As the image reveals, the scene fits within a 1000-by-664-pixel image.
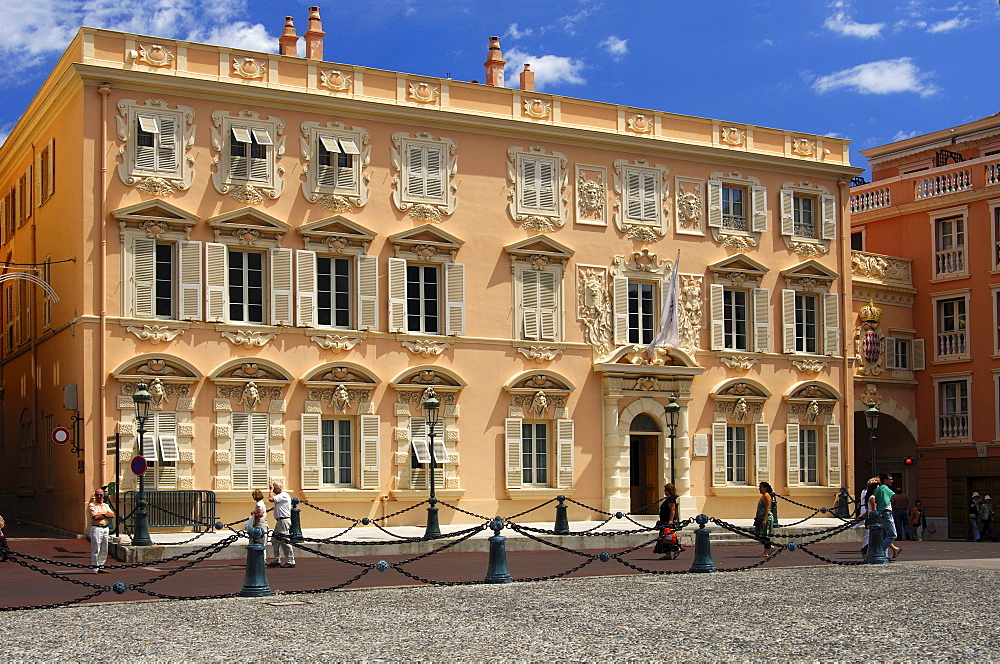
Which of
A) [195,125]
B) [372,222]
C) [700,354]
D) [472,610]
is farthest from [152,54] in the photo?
[472,610]

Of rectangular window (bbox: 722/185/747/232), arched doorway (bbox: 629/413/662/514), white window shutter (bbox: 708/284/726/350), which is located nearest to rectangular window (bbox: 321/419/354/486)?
arched doorway (bbox: 629/413/662/514)

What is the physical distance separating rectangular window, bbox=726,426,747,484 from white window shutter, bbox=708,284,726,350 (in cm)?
233

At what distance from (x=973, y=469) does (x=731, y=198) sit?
38.2 feet

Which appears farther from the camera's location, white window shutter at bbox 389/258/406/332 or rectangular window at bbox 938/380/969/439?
rectangular window at bbox 938/380/969/439

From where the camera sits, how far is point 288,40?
113 feet

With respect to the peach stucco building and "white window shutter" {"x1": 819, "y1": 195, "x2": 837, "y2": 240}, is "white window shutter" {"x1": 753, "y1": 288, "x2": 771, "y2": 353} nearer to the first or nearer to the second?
the peach stucco building

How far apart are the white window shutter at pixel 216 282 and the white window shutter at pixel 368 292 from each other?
316 cm

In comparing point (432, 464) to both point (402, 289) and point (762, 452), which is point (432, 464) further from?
point (762, 452)

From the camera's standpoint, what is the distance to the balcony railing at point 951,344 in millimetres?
42281

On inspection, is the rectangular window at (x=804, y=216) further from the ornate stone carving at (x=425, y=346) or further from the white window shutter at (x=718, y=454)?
the ornate stone carving at (x=425, y=346)

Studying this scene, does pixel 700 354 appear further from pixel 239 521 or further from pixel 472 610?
pixel 472 610

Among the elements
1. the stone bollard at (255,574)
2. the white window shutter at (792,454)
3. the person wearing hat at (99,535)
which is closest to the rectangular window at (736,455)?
the white window shutter at (792,454)

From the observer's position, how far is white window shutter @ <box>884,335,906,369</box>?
4191 cm

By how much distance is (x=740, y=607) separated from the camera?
1697 centimetres
